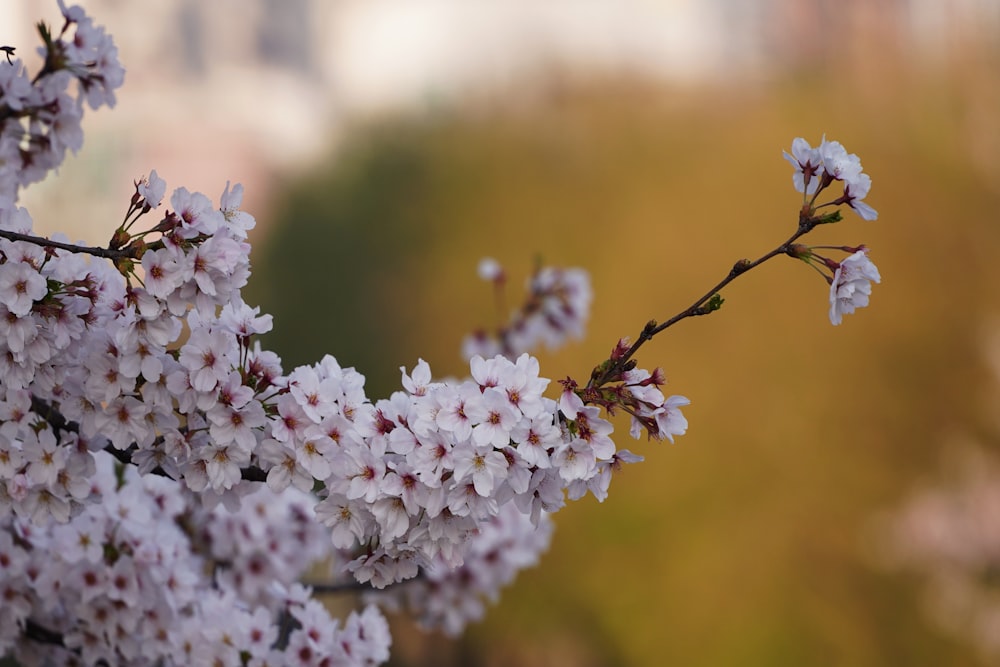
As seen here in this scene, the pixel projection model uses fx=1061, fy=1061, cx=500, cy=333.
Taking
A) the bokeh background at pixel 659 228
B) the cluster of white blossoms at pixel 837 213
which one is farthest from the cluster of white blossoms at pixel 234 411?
the bokeh background at pixel 659 228

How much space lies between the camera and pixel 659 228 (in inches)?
153

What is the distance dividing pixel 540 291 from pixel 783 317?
2.41 metres

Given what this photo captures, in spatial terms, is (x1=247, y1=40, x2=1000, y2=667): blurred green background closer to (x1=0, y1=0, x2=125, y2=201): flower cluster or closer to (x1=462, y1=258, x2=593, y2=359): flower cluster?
(x1=462, y1=258, x2=593, y2=359): flower cluster

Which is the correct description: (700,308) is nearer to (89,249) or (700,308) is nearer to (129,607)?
(89,249)

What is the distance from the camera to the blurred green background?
351 centimetres

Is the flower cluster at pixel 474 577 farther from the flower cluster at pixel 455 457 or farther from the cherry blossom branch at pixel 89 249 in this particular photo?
the cherry blossom branch at pixel 89 249

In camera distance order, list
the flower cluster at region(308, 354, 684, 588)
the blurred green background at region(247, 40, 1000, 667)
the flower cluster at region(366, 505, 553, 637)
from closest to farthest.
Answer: the flower cluster at region(308, 354, 684, 588) → the flower cluster at region(366, 505, 553, 637) → the blurred green background at region(247, 40, 1000, 667)

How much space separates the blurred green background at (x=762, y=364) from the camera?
351 cm

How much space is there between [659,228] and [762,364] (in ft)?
2.17

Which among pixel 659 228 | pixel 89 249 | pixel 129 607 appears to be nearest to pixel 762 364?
pixel 659 228

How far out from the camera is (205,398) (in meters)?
0.72

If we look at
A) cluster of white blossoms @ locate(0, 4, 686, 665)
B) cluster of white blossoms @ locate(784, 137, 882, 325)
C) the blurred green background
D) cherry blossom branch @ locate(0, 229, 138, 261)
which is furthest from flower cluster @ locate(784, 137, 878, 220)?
the blurred green background

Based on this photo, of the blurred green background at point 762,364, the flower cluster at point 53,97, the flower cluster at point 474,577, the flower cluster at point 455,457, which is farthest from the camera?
the blurred green background at point 762,364

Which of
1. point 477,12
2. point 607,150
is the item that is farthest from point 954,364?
point 477,12
